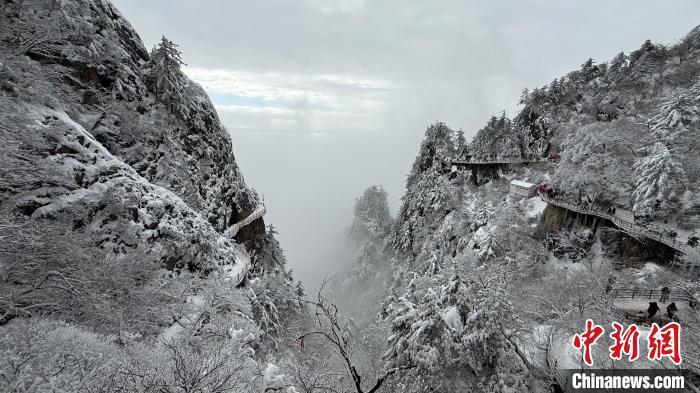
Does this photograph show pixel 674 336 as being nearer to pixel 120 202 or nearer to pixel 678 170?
pixel 678 170

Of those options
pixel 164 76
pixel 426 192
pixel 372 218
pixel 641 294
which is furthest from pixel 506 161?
pixel 164 76

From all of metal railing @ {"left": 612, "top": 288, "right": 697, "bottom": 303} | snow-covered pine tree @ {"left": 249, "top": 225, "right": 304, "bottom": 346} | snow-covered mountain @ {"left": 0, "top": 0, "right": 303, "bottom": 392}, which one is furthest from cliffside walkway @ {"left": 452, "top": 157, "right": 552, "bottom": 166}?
snow-covered mountain @ {"left": 0, "top": 0, "right": 303, "bottom": 392}

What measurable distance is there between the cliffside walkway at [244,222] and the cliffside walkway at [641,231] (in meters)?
32.8

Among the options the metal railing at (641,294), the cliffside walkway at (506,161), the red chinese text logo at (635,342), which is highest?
the cliffside walkway at (506,161)

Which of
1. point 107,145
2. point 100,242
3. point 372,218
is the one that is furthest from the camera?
point 372,218

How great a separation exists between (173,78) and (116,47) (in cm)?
499

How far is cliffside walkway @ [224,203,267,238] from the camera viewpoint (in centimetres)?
3203

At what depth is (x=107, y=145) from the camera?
23516mm

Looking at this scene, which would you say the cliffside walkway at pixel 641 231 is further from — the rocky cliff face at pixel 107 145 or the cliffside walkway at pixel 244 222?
the cliffside walkway at pixel 244 222

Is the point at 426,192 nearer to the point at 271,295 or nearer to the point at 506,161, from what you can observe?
Result: the point at 506,161

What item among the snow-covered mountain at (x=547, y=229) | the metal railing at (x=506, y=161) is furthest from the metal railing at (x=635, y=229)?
the metal railing at (x=506, y=161)

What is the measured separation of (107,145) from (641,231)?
40143 mm

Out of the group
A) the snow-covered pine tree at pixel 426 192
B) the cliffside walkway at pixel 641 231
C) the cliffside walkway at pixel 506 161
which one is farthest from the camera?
the snow-covered pine tree at pixel 426 192

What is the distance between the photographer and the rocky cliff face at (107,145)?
11242mm
